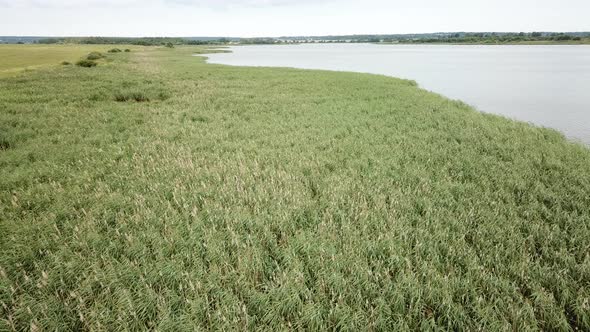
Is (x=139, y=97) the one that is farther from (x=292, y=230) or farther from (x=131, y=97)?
(x=292, y=230)

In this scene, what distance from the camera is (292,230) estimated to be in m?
6.59

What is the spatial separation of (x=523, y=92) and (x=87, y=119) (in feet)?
121

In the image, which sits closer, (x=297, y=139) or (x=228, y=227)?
(x=228, y=227)

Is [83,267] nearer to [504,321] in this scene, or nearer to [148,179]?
[148,179]

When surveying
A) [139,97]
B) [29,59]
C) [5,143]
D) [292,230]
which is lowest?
[292,230]

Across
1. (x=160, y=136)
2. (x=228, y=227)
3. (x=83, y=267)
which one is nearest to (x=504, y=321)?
(x=228, y=227)

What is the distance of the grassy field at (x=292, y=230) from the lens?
4.51 meters

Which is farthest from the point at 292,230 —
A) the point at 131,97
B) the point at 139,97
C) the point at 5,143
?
the point at 131,97

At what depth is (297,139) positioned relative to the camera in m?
13.5

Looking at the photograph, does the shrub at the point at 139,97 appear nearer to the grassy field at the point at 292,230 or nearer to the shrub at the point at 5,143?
the grassy field at the point at 292,230

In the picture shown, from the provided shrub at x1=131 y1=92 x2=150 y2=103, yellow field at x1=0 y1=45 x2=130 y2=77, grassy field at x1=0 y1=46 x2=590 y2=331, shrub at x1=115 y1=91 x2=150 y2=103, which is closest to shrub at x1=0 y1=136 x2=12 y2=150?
grassy field at x1=0 y1=46 x2=590 y2=331

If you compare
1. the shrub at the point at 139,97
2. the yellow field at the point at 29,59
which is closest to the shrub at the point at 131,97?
the shrub at the point at 139,97

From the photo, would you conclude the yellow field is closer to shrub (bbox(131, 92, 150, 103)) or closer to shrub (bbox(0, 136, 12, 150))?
shrub (bbox(131, 92, 150, 103))

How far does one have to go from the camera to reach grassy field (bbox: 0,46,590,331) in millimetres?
4512
